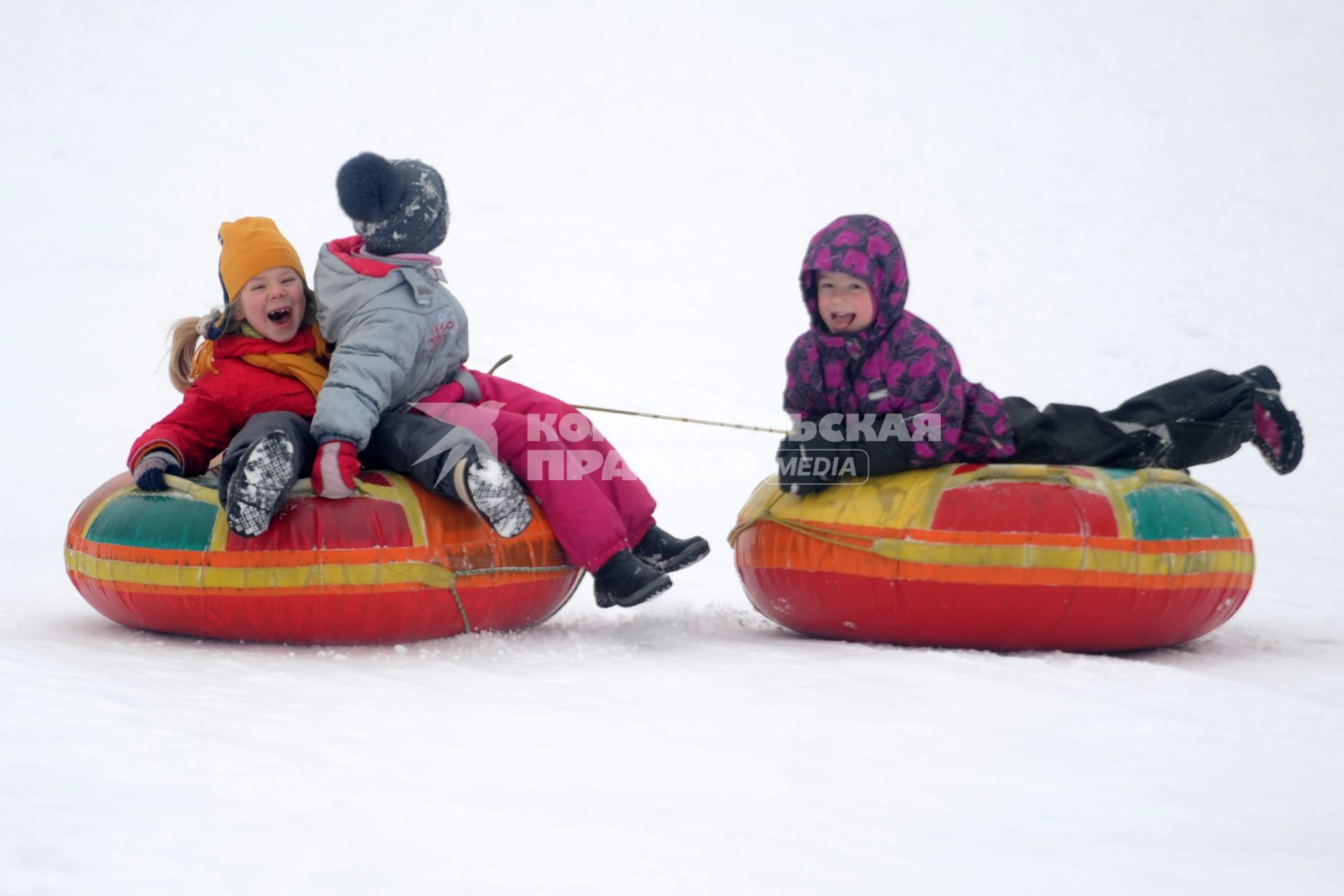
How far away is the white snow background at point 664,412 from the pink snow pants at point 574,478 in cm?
32

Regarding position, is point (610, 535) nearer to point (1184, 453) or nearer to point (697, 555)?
point (697, 555)

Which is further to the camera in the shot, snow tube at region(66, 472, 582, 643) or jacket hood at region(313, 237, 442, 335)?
jacket hood at region(313, 237, 442, 335)

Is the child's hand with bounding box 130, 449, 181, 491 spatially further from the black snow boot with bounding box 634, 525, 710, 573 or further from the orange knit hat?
the black snow boot with bounding box 634, 525, 710, 573

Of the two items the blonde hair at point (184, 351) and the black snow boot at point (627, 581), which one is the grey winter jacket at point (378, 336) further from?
the black snow boot at point (627, 581)

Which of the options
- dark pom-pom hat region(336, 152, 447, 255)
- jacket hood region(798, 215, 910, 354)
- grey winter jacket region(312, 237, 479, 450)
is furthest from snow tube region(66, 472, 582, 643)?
jacket hood region(798, 215, 910, 354)

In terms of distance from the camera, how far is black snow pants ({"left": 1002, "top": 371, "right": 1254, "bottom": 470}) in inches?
156

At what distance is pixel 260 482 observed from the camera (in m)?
3.39

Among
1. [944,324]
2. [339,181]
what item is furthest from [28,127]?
[339,181]

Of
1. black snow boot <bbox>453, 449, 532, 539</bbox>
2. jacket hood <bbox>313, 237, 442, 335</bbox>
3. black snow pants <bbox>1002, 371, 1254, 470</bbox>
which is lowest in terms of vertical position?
black snow boot <bbox>453, 449, 532, 539</bbox>

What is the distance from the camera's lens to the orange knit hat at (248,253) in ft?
12.6

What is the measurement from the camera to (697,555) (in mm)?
3877

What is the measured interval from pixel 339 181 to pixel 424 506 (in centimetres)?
97

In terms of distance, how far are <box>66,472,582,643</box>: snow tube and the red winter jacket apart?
171 millimetres

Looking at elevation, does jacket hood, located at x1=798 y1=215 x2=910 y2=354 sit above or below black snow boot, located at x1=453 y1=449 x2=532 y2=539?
above
